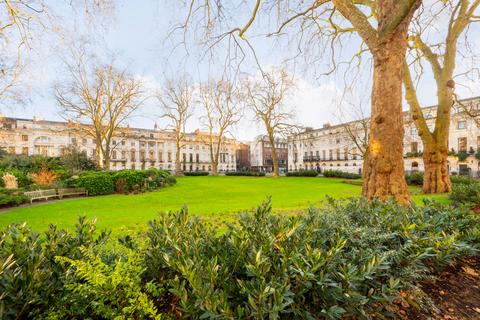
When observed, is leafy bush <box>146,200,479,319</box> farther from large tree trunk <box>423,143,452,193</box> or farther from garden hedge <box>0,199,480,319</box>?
large tree trunk <box>423,143,452,193</box>

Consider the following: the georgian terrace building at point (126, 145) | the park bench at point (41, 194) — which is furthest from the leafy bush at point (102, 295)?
the georgian terrace building at point (126, 145)

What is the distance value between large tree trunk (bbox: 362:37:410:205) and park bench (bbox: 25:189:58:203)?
56.3 ft

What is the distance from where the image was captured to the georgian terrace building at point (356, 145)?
38.9 metres

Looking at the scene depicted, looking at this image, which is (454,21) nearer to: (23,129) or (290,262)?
(290,262)

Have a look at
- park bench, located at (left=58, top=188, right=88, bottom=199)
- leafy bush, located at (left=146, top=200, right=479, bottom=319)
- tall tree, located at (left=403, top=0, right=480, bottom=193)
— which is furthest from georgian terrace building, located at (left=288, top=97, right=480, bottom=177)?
leafy bush, located at (left=146, top=200, right=479, bottom=319)

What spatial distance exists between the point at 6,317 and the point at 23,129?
75242 mm

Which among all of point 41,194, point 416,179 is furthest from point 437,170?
point 41,194

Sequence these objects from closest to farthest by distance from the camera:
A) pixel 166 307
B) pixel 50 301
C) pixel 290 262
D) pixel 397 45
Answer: pixel 50 301 → pixel 290 262 → pixel 166 307 → pixel 397 45

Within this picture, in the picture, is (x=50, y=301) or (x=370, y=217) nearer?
(x=50, y=301)

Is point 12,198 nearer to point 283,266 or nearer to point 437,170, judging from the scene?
point 283,266

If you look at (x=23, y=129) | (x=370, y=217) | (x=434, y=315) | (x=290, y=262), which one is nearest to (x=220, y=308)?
(x=290, y=262)

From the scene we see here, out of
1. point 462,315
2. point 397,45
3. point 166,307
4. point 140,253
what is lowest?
point 462,315

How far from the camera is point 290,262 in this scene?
181cm

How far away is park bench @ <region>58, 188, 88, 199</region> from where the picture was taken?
15.7 metres
